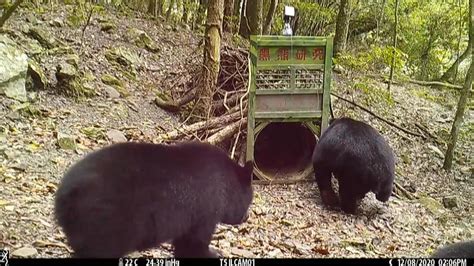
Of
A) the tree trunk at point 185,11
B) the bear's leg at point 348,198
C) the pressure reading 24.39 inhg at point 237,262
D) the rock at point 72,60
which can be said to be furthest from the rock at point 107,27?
→ the pressure reading 24.39 inhg at point 237,262

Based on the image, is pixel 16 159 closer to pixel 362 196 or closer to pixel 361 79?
pixel 362 196

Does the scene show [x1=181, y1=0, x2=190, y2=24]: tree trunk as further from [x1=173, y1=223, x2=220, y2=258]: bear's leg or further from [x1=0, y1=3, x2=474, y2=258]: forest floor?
[x1=173, y1=223, x2=220, y2=258]: bear's leg

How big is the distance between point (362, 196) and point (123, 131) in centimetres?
188

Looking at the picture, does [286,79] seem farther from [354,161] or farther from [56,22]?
[56,22]

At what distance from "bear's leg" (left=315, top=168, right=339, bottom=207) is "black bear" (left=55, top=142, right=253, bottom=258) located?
192cm

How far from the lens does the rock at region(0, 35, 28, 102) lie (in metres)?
4.12

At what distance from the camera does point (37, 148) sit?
11.6 feet

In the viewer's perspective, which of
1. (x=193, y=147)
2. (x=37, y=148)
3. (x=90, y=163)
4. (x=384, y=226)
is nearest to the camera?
(x=90, y=163)

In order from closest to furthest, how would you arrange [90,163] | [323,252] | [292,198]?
1. [90,163]
2. [323,252]
3. [292,198]

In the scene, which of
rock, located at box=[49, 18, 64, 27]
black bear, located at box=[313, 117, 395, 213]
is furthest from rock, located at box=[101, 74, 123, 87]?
black bear, located at box=[313, 117, 395, 213]

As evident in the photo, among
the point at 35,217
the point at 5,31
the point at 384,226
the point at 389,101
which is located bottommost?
the point at 384,226

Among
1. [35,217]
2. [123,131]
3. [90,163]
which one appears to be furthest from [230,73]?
[90,163]

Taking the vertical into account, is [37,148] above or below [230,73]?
below

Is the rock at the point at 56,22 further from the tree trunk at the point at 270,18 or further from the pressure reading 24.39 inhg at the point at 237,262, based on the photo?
the pressure reading 24.39 inhg at the point at 237,262
